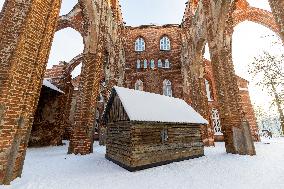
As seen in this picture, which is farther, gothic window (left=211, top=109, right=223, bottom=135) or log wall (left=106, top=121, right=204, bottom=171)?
gothic window (left=211, top=109, right=223, bottom=135)

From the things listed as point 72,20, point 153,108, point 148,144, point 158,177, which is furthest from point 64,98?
point 158,177

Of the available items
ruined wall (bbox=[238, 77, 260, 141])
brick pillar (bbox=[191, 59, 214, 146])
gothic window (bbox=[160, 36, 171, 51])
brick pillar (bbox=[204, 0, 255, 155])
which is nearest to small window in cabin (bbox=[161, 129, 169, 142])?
brick pillar (bbox=[204, 0, 255, 155])

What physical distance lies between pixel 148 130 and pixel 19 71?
15.1 feet

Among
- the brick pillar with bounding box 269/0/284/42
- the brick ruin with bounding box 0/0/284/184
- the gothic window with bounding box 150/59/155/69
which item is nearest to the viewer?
the brick ruin with bounding box 0/0/284/184

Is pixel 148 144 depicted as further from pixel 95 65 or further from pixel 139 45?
pixel 139 45

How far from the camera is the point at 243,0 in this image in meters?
14.6

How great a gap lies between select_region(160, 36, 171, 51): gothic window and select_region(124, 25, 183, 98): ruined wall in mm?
325

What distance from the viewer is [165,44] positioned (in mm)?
22125

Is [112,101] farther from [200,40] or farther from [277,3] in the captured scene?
[200,40]

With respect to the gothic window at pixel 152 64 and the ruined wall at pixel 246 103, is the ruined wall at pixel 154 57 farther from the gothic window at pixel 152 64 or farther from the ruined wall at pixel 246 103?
the ruined wall at pixel 246 103

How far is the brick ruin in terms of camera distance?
496 centimetres

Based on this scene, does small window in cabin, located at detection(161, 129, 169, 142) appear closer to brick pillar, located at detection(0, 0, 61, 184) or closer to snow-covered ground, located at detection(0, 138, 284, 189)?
snow-covered ground, located at detection(0, 138, 284, 189)

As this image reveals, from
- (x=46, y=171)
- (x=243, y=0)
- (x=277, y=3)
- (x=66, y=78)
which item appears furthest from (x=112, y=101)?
(x=243, y=0)

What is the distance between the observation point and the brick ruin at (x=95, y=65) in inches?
195
